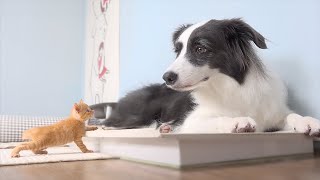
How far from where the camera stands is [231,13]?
1.58 meters

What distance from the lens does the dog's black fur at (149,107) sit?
1537 mm

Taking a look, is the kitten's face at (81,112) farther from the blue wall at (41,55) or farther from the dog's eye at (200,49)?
the blue wall at (41,55)

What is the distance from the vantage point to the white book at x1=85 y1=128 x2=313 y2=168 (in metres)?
0.80

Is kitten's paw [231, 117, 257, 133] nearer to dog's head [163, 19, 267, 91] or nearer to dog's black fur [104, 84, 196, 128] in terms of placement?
dog's head [163, 19, 267, 91]

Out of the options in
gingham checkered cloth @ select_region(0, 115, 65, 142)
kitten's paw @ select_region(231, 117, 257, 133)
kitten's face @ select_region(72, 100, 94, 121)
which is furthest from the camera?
gingham checkered cloth @ select_region(0, 115, 65, 142)

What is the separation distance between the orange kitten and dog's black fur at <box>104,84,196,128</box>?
49cm

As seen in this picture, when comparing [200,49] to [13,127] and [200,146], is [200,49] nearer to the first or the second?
[200,146]

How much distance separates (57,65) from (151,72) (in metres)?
1.62

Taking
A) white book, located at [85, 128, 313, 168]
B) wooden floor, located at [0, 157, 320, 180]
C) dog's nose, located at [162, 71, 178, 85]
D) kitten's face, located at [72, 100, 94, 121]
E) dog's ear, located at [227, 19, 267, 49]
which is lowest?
wooden floor, located at [0, 157, 320, 180]

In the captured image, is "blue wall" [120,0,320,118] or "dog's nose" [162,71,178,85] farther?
"blue wall" [120,0,320,118]

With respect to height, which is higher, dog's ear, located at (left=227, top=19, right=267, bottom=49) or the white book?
dog's ear, located at (left=227, top=19, right=267, bottom=49)

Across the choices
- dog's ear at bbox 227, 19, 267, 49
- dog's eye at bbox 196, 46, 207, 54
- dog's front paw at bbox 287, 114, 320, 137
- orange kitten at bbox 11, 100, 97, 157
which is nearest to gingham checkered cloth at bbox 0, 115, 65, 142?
orange kitten at bbox 11, 100, 97, 157

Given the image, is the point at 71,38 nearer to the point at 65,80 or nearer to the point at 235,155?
the point at 65,80

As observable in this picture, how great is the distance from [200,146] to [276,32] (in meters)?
0.76
